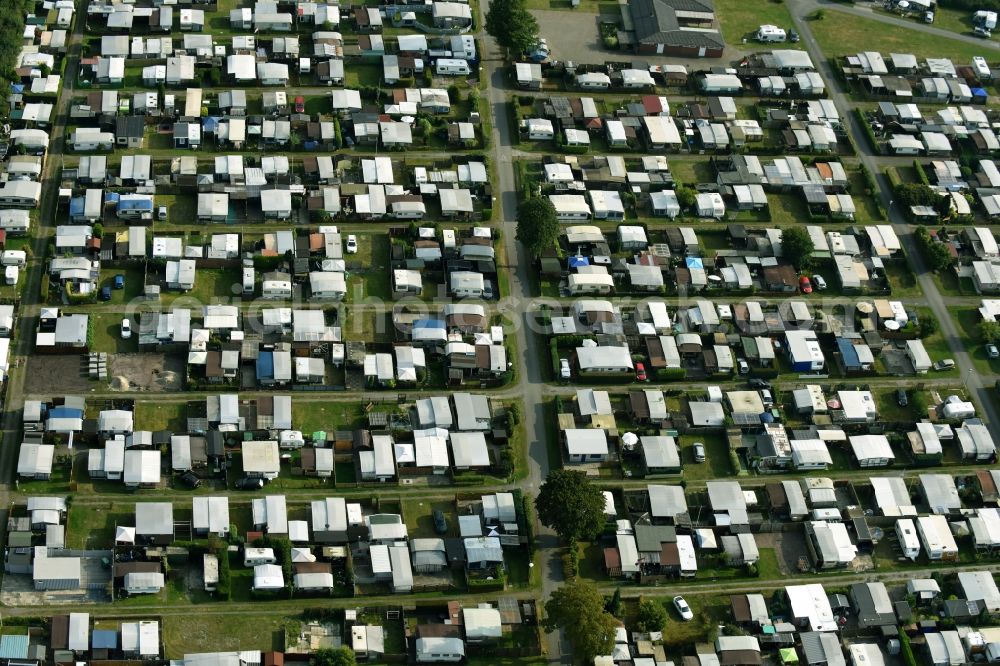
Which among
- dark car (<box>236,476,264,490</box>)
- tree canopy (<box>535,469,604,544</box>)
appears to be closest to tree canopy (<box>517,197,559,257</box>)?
tree canopy (<box>535,469,604,544</box>)

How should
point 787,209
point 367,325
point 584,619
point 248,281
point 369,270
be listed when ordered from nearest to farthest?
point 584,619 < point 367,325 < point 248,281 < point 369,270 < point 787,209

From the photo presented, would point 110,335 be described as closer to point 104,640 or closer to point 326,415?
point 326,415

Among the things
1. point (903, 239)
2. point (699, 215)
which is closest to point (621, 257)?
point (699, 215)

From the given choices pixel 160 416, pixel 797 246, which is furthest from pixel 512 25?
pixel 160 416

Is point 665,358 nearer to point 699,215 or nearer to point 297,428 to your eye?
point 699,215

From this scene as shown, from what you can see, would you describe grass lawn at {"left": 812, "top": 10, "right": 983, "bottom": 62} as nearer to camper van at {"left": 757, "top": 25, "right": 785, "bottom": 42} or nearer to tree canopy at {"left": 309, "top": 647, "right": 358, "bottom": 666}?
camper van at {"left": 757, "top": 25, "right": 785, "bottom": 42}
